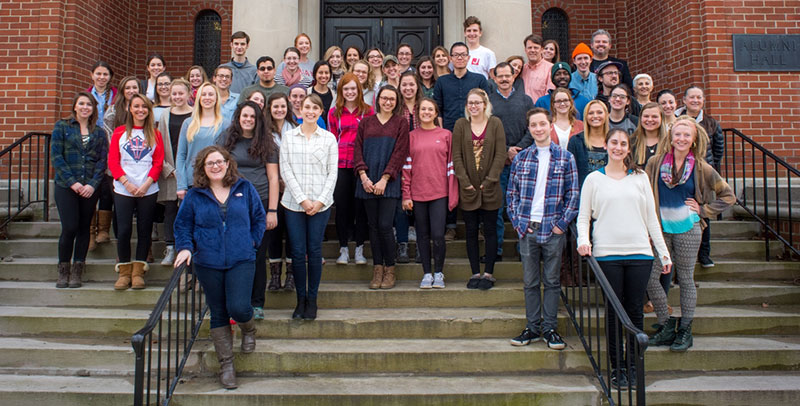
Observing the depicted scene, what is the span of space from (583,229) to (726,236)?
3.32 metres

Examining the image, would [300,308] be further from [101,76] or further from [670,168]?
[101,76]

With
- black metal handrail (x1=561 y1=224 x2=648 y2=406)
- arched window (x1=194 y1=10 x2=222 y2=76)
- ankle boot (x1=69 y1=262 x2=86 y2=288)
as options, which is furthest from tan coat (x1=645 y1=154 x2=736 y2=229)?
arched window (x1=194 y1=10 x2=222 y2=76)

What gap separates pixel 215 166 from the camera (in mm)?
4062

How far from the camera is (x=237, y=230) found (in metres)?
4.08

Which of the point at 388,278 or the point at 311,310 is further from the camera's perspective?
the point at 388,278

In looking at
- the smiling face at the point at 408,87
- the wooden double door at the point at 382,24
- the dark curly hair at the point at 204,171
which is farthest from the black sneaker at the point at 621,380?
the wooden double door at the point at 382,24

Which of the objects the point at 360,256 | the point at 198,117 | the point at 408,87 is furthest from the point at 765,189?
the point at 198,117

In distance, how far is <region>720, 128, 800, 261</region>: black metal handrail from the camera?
604 centimetres

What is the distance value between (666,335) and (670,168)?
4.59ft

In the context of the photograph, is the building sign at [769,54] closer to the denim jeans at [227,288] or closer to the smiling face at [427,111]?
the smiling face at [427,111]

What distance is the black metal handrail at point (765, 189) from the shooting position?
6.04 meters

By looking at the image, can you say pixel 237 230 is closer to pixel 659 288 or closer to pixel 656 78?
pixel 659 288

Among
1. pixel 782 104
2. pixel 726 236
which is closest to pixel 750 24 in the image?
pixel 782 104

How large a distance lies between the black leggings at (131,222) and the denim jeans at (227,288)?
5.56ft
